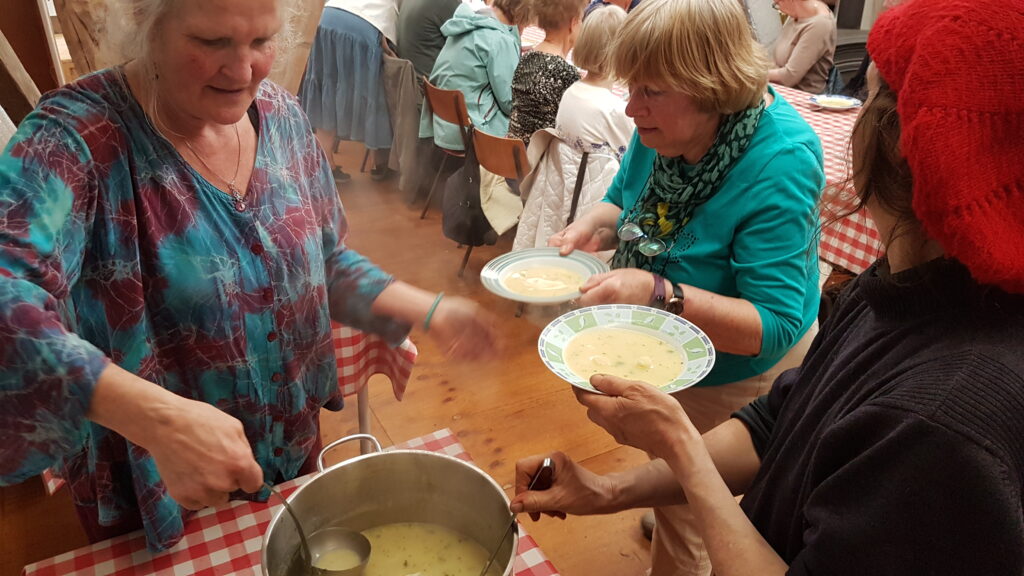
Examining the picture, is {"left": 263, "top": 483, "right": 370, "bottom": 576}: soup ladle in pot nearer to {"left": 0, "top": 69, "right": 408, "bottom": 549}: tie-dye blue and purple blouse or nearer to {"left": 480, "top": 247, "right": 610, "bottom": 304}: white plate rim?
{"left": 0, "top": 69, "right": 408, "bottom": 549}: tie-dye blue and purple blouse

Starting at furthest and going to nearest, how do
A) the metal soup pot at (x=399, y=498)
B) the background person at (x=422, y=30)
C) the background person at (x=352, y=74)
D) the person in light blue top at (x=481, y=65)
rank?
the background person at (x=352, y=74), the background person at (x=422, y=30), the person in light blue top at (x=481, y=65), the metal soup pot at (x=399, y=498)

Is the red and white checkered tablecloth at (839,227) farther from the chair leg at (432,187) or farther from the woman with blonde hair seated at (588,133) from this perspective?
the chair leg at (432,187)

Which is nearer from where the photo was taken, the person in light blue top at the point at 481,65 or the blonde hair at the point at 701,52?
the blonde hair at the point at 701,52

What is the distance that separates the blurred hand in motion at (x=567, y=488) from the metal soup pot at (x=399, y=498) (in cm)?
14

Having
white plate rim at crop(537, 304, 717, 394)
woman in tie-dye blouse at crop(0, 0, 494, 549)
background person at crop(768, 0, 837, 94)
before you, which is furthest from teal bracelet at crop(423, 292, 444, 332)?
background person at crop(768, 0, 837, 94)

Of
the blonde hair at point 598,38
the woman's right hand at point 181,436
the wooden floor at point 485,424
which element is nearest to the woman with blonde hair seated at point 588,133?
the blonde hair at point 598,38

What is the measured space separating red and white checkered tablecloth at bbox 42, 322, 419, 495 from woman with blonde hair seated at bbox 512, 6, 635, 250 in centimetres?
149

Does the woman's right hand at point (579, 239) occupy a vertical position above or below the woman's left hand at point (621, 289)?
below

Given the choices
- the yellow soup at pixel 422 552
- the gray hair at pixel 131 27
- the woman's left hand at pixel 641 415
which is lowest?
the yellow soup at pixel 422 552

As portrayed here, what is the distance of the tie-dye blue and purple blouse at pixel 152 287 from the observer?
0.90 meters

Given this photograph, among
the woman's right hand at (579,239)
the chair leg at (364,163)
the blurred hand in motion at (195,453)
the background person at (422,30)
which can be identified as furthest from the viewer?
the chair leg at (364,163)

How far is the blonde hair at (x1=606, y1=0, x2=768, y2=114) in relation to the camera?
1.54m

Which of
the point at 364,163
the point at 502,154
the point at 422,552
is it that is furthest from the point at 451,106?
the point at 422,552

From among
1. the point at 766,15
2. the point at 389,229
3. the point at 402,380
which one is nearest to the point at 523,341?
the point at 389,229
